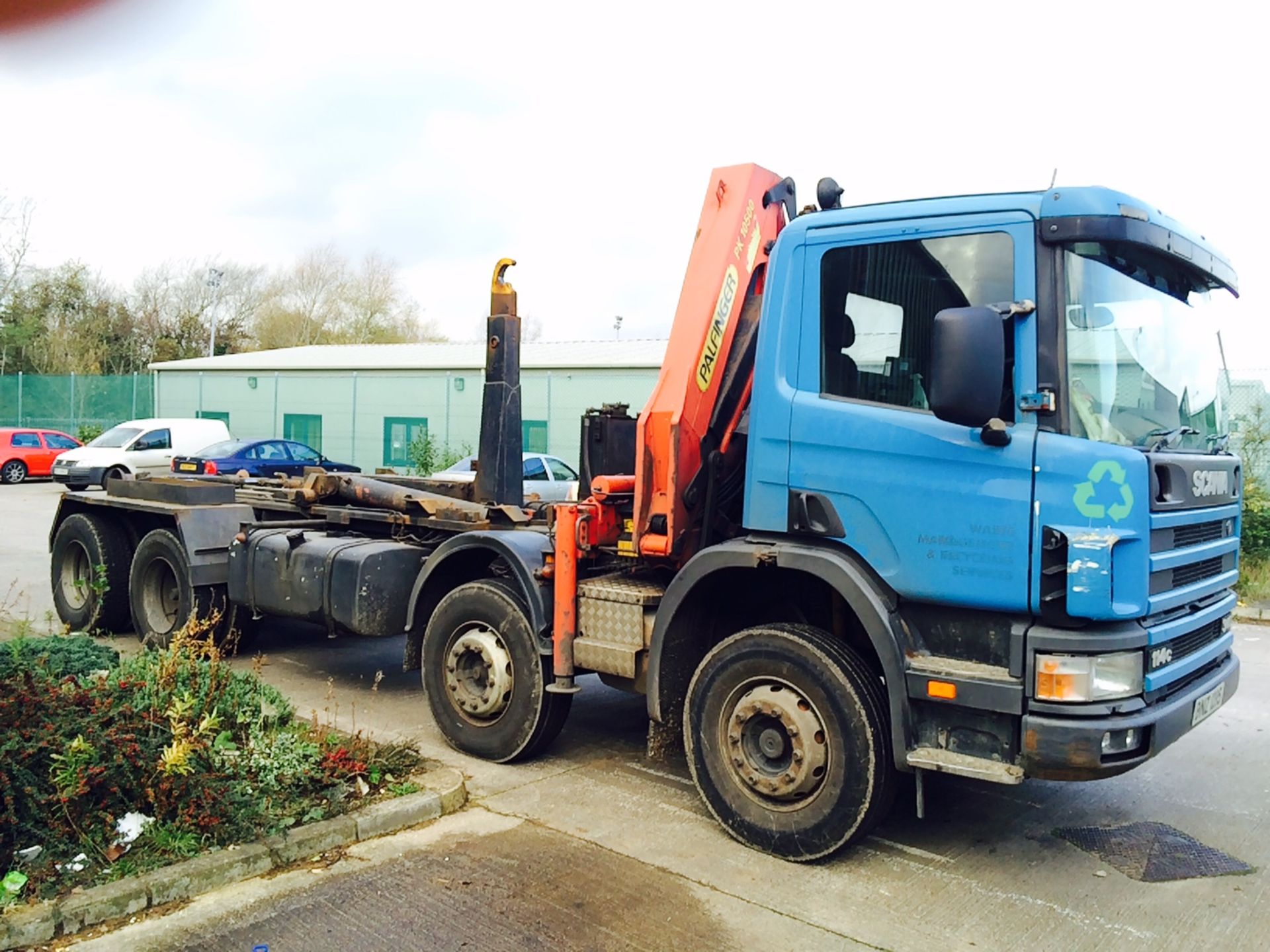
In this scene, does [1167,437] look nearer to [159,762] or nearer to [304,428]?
[159,762]

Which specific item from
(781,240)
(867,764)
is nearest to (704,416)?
(781,240)

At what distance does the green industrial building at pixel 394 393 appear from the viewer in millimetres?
25672

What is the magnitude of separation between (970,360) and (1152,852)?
271 centimetres

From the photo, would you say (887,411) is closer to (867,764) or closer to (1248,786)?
(867,764)

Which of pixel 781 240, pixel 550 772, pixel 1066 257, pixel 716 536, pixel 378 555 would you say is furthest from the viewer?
pixel 378 555

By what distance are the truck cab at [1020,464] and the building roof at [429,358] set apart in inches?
729

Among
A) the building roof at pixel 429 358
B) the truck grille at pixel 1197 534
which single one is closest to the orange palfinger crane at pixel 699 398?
the truck grille at pixel 1197 534

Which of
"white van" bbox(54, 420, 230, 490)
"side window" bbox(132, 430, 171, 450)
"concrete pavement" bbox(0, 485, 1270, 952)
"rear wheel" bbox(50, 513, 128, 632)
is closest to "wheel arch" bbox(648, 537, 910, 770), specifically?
"concrete pavement" bbox(0, 485, 1270, 952)

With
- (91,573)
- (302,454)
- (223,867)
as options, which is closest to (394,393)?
(302,454)

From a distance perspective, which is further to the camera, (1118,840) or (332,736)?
(332,736)

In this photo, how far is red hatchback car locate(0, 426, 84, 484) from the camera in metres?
30.3

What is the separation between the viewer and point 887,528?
463 centimetres

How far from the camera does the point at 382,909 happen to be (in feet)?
14.2

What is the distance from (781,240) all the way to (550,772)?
3183 millimetres
